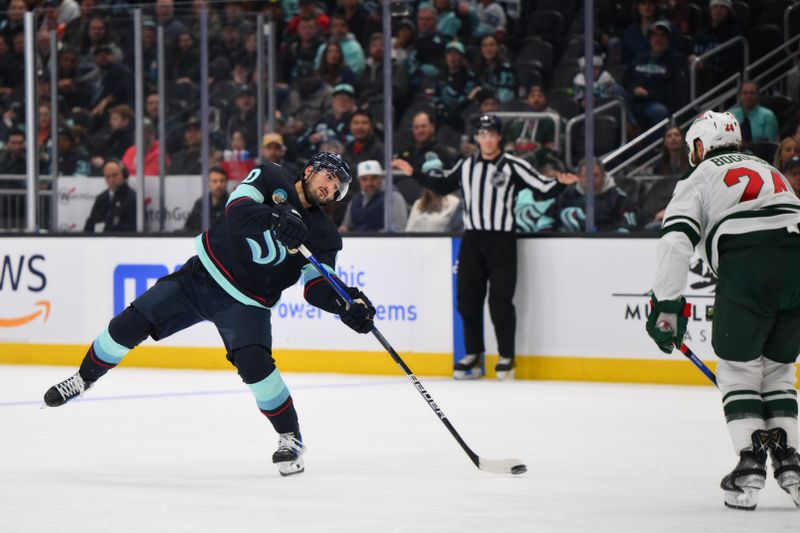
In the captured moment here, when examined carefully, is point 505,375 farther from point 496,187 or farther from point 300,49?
point 300,49

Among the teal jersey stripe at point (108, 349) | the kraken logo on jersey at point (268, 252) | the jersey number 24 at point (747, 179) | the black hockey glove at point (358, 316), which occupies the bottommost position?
the teal jersey stripe at point (108, 349)

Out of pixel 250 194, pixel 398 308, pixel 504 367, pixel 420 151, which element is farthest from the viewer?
pixel 420 151

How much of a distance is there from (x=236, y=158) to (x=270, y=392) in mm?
4170

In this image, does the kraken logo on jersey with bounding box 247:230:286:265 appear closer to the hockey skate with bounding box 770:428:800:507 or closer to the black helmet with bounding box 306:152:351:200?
the black helmet with bounding box 306:152:351:200

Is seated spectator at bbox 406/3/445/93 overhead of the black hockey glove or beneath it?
overhead

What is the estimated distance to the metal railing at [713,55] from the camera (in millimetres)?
8547

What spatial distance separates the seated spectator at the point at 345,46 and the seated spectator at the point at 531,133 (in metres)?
1.25

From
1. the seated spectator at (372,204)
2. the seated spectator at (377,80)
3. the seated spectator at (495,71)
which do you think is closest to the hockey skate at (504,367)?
the seated spectator at (372,204)

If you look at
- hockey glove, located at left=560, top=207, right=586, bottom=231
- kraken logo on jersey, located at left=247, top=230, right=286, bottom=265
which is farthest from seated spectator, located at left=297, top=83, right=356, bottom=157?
kraken logo on jersey, located at left=247, top=230, right=286, bottom=265

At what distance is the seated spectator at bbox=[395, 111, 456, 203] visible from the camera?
823 cm

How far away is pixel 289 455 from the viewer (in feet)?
Result: 14.7

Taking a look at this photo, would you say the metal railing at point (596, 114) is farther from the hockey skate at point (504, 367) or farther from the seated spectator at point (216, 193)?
the seated spectator at point (216, 193)

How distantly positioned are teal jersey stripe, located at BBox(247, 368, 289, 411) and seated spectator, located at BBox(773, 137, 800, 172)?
3491 millimetres

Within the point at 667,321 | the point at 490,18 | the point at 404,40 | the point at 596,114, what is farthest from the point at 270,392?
the point at 490,18
